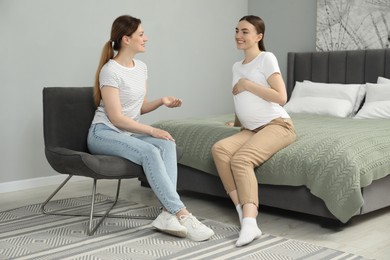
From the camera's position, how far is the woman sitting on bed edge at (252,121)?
114 inches

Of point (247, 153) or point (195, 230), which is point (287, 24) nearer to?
point (247, 153)

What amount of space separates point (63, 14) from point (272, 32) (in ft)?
7.52

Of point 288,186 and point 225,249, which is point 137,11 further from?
point 225,249

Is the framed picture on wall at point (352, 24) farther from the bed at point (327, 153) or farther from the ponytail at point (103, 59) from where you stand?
the ponytail at point (103, 59)

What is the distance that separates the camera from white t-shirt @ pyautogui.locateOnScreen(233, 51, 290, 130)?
303 centimetres

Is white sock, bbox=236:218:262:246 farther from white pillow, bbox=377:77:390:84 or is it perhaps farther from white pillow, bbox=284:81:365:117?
→ white pillow, bbox=377:77:390:84

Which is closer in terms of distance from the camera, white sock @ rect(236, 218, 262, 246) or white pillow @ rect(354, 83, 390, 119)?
white sock @ rect(236, 218, 262, 246)

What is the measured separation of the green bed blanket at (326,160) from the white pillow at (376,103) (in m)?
0.69

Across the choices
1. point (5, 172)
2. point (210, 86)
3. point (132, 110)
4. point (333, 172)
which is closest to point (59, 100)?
point (132, 110)

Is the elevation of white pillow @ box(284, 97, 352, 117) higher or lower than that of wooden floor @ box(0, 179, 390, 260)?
higher

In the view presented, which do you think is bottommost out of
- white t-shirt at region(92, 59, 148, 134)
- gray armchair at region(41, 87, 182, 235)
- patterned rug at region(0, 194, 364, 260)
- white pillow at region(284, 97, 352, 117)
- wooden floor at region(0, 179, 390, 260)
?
wooden floor at region(0, 179, 390, 260)

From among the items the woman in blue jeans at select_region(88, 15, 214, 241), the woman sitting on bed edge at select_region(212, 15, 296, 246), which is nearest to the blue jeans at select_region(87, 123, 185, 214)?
the woman in blue jeans at select_region(88, 15, 214, 241)

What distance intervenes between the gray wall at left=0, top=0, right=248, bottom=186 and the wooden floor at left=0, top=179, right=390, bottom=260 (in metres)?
0.36

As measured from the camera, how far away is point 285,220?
→ 3.12 meters
